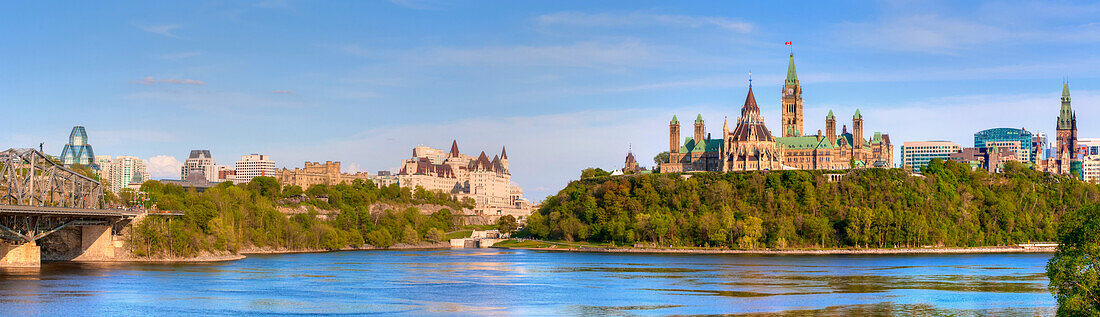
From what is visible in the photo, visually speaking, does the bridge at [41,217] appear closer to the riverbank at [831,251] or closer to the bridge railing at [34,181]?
the bridge railing at [34,181]

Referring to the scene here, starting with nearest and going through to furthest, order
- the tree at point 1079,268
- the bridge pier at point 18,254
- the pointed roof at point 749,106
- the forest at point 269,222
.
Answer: the tree at point 1079,268 < the bridge pier at point 18,254 < the forest at point 269,222 < the pointed roof at point 749,106

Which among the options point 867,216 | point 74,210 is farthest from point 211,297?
point 867,216

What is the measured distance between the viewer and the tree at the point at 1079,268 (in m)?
39.4

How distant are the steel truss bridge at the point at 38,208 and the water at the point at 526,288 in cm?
380

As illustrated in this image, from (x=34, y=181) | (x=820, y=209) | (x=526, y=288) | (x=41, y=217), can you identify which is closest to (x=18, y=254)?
(x=41, y=217)

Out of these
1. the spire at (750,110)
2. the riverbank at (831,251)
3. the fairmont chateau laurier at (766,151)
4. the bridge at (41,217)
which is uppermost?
the spire at (750,110)

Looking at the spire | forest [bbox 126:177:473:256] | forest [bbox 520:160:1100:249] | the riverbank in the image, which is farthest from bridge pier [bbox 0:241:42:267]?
the spire

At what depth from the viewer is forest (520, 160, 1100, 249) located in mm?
138250

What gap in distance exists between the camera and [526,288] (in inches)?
2995

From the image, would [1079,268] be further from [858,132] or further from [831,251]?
[858,132]

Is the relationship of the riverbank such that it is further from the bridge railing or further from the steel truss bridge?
the bridge railing

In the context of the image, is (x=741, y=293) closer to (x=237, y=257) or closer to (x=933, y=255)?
(x=237, y=257)

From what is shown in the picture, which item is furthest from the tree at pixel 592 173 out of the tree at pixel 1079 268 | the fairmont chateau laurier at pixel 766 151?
the tree at pixel 1079 268

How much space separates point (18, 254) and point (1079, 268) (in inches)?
3232
